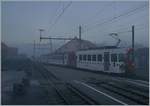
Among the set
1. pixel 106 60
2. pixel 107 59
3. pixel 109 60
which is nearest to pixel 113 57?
pixel 109 60

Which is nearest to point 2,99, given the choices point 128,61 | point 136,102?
point 136,102

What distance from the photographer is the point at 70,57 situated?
40125mm

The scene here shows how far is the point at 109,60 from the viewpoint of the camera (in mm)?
24922

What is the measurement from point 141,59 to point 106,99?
81.1 ft

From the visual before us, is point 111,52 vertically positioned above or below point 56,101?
above

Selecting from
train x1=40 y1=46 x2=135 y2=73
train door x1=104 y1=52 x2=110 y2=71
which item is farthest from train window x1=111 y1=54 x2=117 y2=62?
train door x1=104 y1=52 x2=110 y2=71

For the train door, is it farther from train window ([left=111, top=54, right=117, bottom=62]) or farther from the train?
train window ([left=111, top=54, right=117, bottom=62])

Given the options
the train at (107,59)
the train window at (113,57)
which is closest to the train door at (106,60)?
the train at (107,59)

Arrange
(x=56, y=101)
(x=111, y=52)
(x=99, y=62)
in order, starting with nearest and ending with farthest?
(x=56, y=101)
(x=111, y=52)
(x=99, y=62)

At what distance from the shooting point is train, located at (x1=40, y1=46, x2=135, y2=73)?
23.1 m

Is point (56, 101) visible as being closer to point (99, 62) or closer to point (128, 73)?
point (128, 73)

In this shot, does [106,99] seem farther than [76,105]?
Yes

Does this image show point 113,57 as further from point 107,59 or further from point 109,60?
point 107,59

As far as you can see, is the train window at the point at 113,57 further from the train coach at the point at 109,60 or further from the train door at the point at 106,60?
the train door at the point at 106,60
